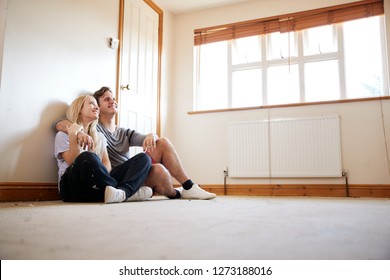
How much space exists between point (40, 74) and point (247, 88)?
2.20 m

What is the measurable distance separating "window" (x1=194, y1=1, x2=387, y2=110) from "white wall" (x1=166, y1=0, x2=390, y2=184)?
163 millimetres

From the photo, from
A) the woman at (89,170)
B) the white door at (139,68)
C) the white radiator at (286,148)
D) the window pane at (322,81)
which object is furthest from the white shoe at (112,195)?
the window pane at (322,81)

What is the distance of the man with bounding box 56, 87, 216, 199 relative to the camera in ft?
7.10

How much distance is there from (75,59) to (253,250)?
2.37 m

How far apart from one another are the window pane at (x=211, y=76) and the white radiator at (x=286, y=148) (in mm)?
486

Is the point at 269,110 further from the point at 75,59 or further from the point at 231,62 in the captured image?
the point at 75,59

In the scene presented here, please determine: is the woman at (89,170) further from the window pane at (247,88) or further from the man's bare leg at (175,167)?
the window pane at (247,88)

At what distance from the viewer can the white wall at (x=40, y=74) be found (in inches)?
81.7

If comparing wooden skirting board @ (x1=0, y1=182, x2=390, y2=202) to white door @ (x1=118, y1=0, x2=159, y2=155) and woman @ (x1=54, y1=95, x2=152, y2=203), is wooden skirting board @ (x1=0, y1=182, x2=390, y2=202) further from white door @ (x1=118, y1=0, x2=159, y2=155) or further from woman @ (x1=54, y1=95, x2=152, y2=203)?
white door @ (x1=118, y1=0, x2=159, y2=155)

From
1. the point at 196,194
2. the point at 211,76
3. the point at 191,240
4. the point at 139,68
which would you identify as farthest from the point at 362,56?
the point at 191,240

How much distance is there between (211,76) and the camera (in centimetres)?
398

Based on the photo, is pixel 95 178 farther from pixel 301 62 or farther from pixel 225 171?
pixel 301 62

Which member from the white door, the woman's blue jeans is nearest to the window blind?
the white door
